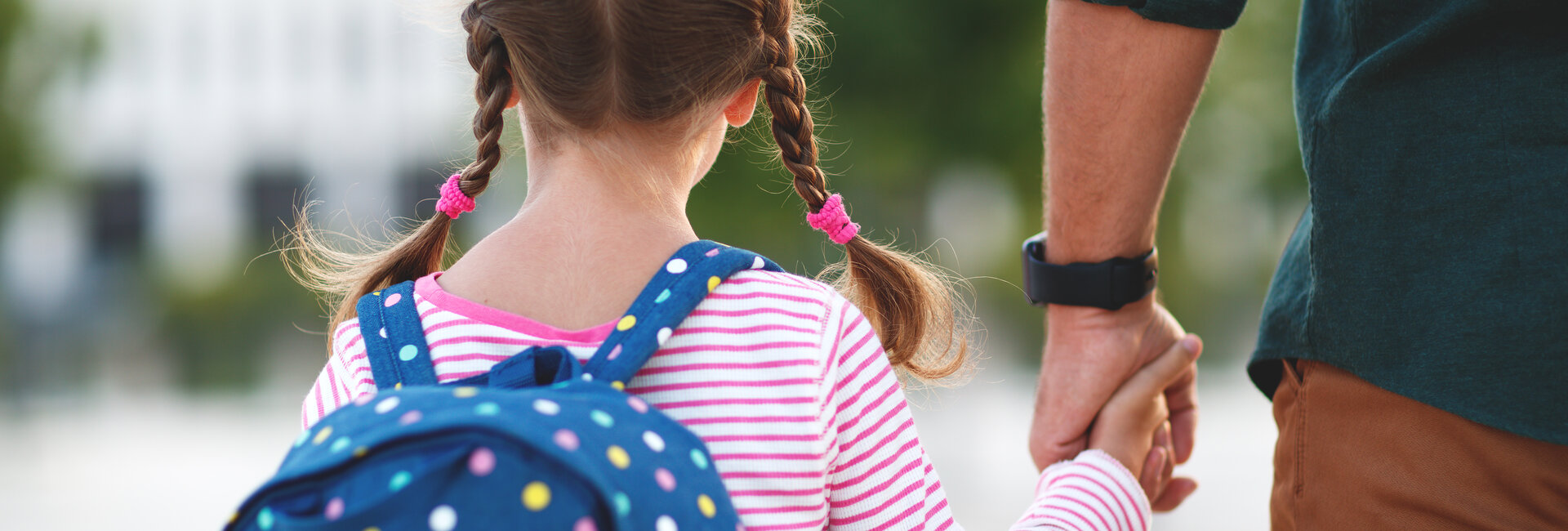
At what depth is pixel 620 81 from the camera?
4.22ft

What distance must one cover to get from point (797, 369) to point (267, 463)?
318 inches

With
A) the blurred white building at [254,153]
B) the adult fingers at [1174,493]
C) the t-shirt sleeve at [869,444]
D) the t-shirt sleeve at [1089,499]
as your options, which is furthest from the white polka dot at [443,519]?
the blurred white building at [254,153]

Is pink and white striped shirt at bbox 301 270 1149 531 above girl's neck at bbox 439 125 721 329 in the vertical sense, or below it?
below

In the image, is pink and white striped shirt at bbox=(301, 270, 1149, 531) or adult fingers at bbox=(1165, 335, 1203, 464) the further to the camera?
adult fingers at bbox=(1165, 335, 1203, 464)

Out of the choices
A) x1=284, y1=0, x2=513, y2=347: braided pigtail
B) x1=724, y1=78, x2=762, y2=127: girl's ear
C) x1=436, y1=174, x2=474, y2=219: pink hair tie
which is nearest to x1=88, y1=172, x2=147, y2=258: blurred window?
x1=284, y1=0, x2=513, y2=347: braided pigtail

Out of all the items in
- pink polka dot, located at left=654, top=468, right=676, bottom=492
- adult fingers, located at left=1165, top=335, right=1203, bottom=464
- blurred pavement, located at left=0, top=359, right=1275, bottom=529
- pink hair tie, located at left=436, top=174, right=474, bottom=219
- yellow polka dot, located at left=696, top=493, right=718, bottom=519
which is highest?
pink hair tie, located at left=436, top=174, right=474, bottom=219

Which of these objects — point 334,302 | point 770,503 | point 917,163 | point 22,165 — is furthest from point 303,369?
point 770,503

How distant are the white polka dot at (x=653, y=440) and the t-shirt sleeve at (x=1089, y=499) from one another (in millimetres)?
780

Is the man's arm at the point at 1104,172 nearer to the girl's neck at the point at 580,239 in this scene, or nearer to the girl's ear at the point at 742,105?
the girl's ear at the point at 742,105

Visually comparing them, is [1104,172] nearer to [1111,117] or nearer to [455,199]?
[1111,117]

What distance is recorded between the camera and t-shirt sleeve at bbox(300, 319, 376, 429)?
47.3 inches

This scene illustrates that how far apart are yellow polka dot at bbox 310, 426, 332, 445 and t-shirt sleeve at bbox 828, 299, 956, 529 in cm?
55

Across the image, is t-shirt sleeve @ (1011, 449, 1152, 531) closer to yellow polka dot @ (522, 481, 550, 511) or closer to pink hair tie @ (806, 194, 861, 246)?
pink hair tie @ (806, 194, 861, 246)

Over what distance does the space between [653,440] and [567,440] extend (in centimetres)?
10
